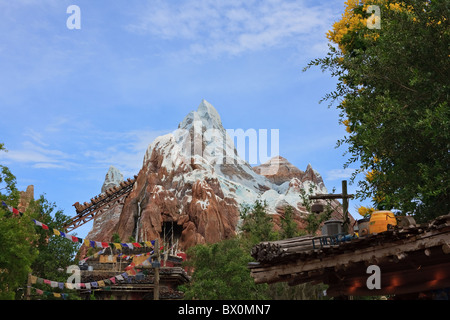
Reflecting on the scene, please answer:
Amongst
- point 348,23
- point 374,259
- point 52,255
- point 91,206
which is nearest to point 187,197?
point 91,206

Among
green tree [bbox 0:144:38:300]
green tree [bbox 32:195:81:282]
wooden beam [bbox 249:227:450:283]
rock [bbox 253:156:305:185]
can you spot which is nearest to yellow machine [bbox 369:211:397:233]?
wooden beam [bbox 249:227:450:283]

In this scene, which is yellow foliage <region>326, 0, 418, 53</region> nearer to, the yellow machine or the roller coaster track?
the yellow machine

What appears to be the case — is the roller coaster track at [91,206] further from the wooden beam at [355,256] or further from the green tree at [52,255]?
the wooden beam at [355,256]

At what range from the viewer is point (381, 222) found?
417 inches

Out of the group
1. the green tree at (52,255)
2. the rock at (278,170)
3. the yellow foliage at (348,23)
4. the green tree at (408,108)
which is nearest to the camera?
the green tree at (408,108)

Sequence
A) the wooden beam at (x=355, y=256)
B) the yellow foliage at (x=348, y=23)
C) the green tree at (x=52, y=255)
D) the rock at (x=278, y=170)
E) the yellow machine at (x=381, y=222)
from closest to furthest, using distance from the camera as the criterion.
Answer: the wooden beam at (x=355, y=256) → the yellow machine at (x=381, y=222) → the yellow foliage at (x=348, y=23) → the green tree at (x=52, y=255) → the rock at (x=278, y=170)

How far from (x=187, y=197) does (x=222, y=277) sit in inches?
1202

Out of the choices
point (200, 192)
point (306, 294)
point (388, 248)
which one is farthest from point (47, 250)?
point (388, 248)

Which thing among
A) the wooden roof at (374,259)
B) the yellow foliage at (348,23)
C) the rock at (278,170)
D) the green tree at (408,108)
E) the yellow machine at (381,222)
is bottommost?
the wooden roof at (374,259)

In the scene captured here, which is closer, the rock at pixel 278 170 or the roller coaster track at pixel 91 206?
the roller coaster track at pixel 91 206

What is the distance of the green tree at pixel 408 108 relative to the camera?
1579 cm

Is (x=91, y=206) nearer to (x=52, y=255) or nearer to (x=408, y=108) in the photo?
(x=52, y=255)

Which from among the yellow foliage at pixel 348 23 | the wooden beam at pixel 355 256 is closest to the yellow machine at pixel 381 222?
the wooden beam at pixel 355 256

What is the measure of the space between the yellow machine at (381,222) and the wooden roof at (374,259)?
73 cm
